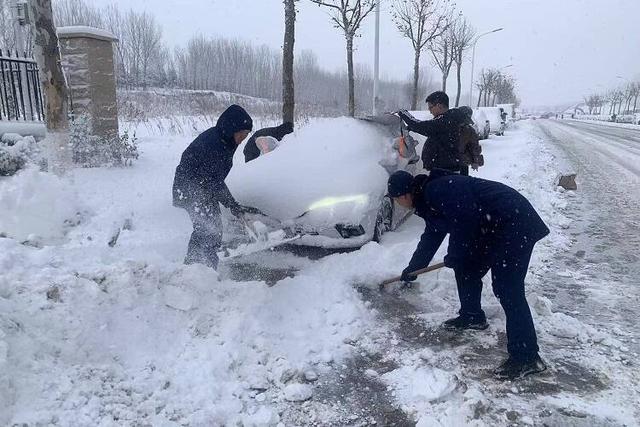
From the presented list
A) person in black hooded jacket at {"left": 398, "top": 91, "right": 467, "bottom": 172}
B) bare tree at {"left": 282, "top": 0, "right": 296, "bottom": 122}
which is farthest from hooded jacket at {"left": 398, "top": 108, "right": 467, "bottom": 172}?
bare tree at {"left": 282, "top": 0, "right": 296, "bottom": 122}

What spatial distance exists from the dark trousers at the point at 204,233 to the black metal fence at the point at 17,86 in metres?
6.31

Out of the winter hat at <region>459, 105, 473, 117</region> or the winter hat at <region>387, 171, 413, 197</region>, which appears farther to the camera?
the winter hat at <region>459, 105, 473, 117</region>

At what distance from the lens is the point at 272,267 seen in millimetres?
4934

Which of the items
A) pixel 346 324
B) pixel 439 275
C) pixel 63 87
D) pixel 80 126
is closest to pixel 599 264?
pixel 439 275

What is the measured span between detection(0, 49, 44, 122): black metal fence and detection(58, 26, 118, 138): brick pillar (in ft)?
4.93

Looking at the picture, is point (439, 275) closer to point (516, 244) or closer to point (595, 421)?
point (516, 244)

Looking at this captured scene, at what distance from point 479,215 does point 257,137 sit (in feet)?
14.1

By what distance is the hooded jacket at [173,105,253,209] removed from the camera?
409cm

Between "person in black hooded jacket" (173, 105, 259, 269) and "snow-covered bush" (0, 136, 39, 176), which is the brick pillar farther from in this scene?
"person in black hooded jacket" (173, 105, 259, 269)

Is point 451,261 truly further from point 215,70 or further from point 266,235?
point 215,70

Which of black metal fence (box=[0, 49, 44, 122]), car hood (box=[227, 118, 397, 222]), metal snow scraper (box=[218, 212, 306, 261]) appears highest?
black metal fence (box=[0, 49, 44, 122])

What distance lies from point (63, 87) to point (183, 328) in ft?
13.1

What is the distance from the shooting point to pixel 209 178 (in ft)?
13.7

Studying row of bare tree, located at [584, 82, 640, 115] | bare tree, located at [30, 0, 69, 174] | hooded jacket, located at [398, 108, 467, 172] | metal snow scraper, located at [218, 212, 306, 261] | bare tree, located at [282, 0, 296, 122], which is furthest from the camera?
row of bare tree, located at [584, 82, 640, 115]
